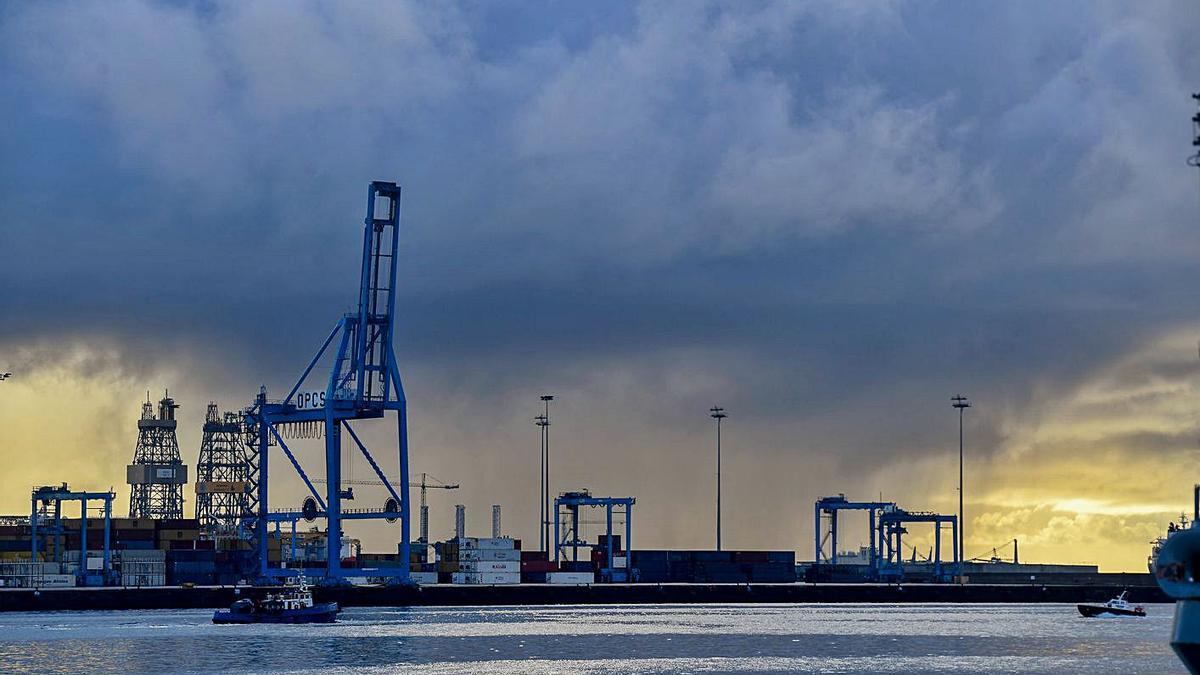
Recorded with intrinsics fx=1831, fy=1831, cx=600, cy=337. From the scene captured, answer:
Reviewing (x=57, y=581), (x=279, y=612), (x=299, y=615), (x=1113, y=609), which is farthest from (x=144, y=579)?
(x=1113, y=609)

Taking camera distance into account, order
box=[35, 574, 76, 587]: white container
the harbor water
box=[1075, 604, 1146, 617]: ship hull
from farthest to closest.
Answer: box=[35, 574, 76, 587]: white container < box=[1075, 604, 1146, 617]: ship hull < the harbor water

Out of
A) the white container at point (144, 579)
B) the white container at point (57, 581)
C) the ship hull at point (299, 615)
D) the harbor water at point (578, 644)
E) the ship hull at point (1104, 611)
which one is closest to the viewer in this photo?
the harbor water at point (578, 644)

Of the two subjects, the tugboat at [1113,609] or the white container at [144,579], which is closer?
the tugboat at [1113,609]

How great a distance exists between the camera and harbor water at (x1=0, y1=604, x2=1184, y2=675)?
96.8 meters

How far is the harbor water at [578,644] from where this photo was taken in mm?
96812

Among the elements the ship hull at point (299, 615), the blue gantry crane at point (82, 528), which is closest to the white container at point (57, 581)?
the blue gantry crane at point (82, 528)

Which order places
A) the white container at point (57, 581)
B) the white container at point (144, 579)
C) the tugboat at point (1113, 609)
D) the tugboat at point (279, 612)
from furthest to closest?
the white container at point (144, 579), the white container at point (57, 581), the tugboat at point (1113, 609), the tugboat at point (279, 612)

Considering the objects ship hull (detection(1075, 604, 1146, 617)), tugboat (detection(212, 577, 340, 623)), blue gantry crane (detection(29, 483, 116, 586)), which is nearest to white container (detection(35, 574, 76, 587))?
blue gantry crane (detection(29, 483, 116, 586))

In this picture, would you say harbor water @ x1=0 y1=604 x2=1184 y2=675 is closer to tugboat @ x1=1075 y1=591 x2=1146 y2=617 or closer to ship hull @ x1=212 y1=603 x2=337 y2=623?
ship hull @ x1=212 y1=603 x2=337 y2=623

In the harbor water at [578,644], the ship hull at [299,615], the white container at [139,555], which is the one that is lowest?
the harbor water at [578,644]

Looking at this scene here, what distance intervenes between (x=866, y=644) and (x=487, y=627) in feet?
115

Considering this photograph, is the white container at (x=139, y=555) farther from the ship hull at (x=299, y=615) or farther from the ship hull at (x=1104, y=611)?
the ship hull at (x=1104, y=611)

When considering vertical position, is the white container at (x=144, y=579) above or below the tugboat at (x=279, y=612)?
above

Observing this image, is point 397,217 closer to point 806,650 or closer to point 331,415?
point 331,415
